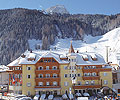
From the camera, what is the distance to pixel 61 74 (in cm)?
4334

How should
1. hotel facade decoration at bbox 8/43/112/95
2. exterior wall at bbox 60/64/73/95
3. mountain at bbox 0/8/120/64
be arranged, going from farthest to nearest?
mountain at bbox 0/8/120/64 → exterior wall at bbox 60/64/73/95 → hotel facade decoration at bbox 8/43/112/95

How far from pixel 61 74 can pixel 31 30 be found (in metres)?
102

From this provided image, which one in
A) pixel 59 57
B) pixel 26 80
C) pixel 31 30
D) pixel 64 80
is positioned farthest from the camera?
pixel 31 30

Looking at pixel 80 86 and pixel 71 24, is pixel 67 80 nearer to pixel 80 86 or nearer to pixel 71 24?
pixel 80 86

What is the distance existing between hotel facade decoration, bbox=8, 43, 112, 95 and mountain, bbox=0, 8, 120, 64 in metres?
66.5

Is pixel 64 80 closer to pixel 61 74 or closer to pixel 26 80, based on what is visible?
pixel 61 74

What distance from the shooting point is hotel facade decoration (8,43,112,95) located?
140 ft

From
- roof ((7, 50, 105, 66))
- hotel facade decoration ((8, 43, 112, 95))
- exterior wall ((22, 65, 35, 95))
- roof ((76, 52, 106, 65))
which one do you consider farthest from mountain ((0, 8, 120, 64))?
roof ((76, 52, 106, 65))

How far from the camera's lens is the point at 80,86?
4250 centimetres

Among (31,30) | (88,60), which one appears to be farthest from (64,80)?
(31,30)

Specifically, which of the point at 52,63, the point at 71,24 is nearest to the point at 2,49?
the point at 71,24

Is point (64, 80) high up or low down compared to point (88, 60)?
down

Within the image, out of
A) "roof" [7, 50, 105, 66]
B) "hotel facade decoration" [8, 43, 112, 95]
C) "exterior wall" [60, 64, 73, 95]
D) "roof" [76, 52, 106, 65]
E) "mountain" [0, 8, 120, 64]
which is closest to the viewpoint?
"hotel facade decoration" [8, 43, 112, 95]

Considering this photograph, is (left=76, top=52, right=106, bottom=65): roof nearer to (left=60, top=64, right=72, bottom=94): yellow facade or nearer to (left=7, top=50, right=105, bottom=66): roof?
(left=7, top=50, right=105, bottom=66): roof
